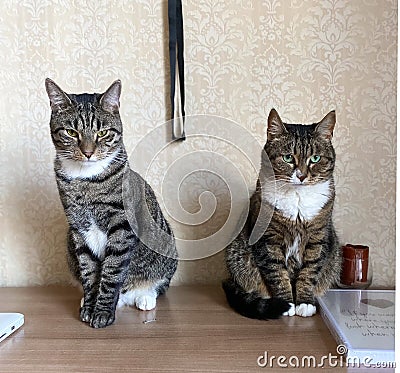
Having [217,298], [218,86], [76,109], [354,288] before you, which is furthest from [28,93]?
[354,288]

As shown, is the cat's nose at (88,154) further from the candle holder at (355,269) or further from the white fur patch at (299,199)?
the candle holder at (355,269)

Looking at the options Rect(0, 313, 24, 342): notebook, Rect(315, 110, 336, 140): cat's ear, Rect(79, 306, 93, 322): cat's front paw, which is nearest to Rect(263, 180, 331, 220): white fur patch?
Rect(315, 110, 336, 140): cat's ear

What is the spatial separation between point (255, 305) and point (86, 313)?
350 mm

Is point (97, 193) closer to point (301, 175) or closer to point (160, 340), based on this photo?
point (160, 340)

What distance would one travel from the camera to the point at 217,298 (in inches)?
50.2

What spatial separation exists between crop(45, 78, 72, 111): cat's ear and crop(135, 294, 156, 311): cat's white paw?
1.46ft

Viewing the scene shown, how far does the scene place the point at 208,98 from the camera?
1370 mm

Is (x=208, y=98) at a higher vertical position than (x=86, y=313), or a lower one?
higher

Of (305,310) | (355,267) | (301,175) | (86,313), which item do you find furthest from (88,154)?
(355,267)

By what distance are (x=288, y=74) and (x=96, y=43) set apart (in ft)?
1.60

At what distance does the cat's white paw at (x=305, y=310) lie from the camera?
1.14 meters

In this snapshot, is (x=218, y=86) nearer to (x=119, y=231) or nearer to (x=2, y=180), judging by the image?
(x=119, y=231)

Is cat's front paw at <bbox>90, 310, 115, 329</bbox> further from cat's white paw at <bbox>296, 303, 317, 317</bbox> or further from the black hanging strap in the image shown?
the black hanging strap

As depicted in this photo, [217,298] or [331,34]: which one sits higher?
[331,34]
